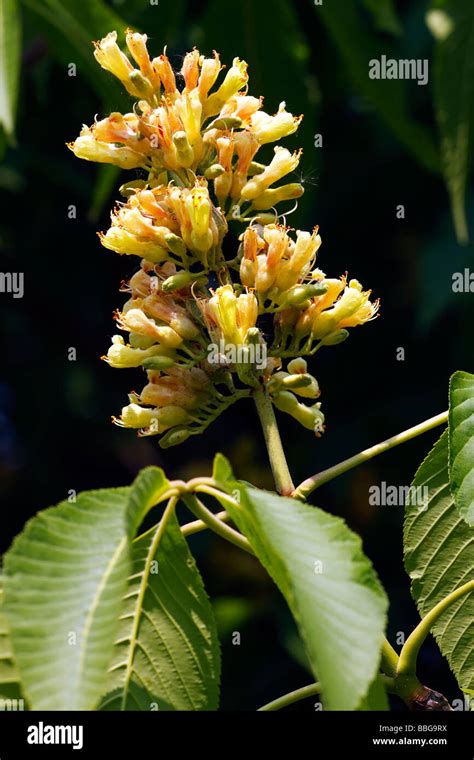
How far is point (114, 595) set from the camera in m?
1.70

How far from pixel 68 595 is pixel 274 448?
19.6 inches

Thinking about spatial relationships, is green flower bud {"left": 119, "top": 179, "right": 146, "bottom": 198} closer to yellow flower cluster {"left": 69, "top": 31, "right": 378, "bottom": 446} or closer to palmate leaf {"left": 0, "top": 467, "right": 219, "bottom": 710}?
yellow flower cluster {"left": 69, "top": 31, "right": 378, "bottom": 446}

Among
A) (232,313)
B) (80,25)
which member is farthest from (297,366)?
(80,25)

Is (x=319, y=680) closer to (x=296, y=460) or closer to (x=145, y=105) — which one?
(x=145, y=105)

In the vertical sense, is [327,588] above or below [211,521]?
below

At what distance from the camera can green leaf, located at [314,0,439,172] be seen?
3992mm

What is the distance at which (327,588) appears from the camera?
5.44 feet

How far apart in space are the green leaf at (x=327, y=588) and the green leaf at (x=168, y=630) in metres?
0.26

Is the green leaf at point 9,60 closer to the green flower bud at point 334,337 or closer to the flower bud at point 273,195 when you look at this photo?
the flower bud at point 273,195

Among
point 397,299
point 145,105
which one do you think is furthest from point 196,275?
point 397,299

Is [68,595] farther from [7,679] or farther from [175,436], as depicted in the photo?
[175,436]

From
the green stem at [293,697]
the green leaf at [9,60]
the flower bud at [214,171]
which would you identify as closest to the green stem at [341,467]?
the green stem at [293,697]

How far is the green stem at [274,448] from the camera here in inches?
78.6

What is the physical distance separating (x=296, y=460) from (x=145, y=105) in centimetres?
382
